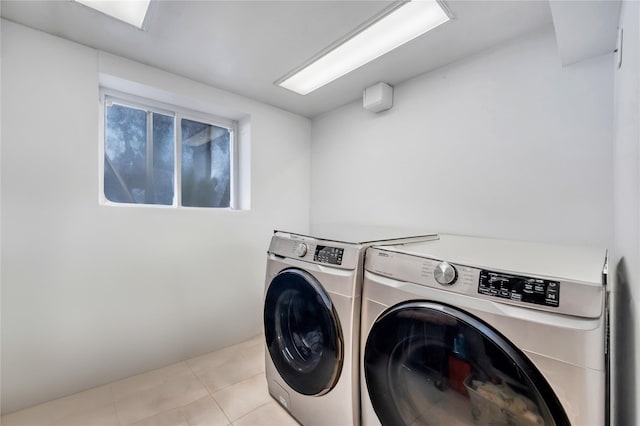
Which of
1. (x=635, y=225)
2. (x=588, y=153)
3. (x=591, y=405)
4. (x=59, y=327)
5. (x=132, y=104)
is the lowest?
(x=59, y=327)

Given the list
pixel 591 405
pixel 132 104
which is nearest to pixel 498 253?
pixel 591 405

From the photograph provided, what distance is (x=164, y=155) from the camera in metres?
2.26

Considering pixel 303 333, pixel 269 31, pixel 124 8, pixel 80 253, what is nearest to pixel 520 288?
pixel 303 333

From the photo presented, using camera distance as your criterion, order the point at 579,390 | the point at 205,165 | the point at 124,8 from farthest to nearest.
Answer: the point at 205,165
the point at 124,8
the point at 579,390

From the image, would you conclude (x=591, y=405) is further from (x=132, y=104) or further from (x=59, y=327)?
(x=132, y=104)

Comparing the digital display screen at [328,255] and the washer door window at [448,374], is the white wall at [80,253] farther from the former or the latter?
the washer door window at [448,374]

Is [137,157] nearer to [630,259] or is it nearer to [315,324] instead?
[315,324]

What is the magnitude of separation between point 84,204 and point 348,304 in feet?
5.85

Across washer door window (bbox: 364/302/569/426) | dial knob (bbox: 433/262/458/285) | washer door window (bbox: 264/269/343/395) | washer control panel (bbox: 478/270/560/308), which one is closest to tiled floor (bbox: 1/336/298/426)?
washer door window (bbox: 264/269/343/395)

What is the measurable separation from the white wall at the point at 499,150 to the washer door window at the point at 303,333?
111 centimetres

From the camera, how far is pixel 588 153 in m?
1.41

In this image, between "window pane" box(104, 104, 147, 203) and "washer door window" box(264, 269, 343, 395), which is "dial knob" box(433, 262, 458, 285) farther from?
"window pane" box(104, 104, 147, 203)

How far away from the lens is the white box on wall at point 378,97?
2.15 meters

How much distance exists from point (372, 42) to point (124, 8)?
54.5 inches
